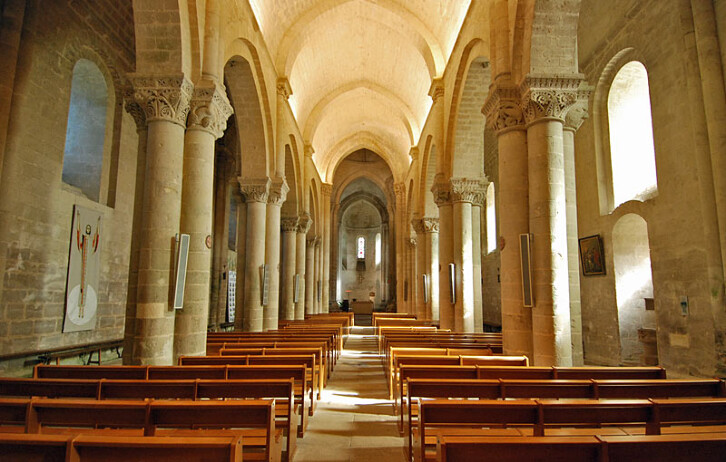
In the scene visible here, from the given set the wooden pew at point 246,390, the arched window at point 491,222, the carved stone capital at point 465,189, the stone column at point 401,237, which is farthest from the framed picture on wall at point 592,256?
the stone column at point 401,237

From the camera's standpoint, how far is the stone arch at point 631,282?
11.6m

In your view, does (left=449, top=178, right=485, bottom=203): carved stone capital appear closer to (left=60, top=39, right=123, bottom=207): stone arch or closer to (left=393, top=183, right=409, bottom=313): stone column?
(left=60, top=39, right=123, bottom=207): stone arch

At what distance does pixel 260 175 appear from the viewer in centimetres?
1307

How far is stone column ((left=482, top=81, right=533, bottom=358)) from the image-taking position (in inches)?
293

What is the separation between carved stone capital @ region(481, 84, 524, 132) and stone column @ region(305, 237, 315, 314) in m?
17.4

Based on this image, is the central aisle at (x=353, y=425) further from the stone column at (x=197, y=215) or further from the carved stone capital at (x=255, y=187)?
the carved stone capital at (x=255, y=187)

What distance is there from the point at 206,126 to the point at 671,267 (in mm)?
10110

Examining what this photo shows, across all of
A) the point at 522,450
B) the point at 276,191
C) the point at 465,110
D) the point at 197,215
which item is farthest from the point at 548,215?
the point at 276,191

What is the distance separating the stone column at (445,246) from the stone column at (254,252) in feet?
17.9

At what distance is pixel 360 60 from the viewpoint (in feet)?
64.6

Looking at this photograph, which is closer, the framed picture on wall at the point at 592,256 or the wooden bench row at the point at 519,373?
the wooden bench row at the point at 519,373

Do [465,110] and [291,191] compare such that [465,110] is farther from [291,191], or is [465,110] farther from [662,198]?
[291,191]

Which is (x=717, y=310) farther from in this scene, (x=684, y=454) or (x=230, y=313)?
(x=230, y=313)

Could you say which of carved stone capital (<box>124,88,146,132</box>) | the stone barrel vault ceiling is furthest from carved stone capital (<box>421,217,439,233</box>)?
carved stone capital (<box>124,88,146,132</box>)
